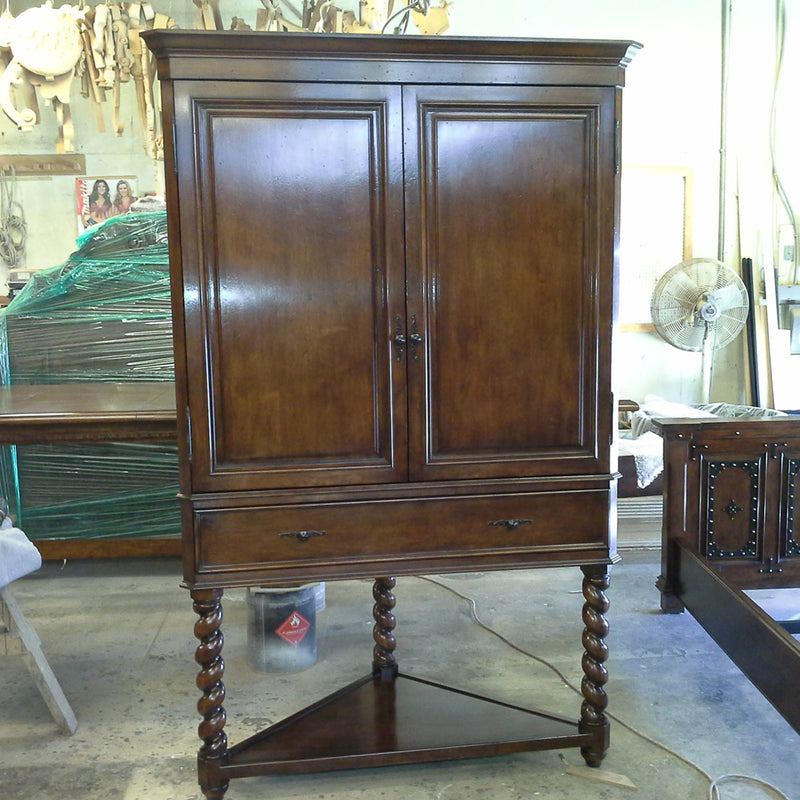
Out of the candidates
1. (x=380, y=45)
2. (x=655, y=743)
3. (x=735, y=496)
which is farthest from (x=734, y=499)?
(x=380, y=45)

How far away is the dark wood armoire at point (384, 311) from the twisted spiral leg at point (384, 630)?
480 mm

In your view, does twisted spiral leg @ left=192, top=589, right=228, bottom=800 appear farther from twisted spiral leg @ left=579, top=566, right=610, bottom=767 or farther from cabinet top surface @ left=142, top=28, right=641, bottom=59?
cabinet top surface @ left=142, top=28, right=641, bottom=59

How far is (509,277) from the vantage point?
6.84 ft

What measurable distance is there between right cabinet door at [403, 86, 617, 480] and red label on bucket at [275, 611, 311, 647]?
1066 millimetres

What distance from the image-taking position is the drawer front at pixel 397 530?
81.1 inches

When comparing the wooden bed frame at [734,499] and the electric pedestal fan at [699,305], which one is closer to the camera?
the wooden bed frame at [734,499]

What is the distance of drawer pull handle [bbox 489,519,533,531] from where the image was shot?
2.16 metres

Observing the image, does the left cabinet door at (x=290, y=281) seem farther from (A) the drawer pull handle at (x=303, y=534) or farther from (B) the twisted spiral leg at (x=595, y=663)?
(B) the twisted spiral leg at (x=595, y=663)

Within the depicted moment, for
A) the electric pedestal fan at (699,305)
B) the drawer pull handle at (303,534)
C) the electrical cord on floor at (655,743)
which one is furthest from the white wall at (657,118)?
the drawer pull handle at (303,534)

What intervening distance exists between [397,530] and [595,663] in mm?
678

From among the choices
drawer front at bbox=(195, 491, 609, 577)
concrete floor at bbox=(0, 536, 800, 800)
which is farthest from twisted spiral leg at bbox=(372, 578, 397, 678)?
drawer front at bbox=(195, 491, 609, 577)

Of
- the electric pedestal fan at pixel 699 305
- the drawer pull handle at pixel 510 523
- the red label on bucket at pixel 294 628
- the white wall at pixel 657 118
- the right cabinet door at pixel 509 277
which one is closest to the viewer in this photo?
the right cabinet door at pixel 509 277

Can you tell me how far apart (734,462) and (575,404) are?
4.43 ft

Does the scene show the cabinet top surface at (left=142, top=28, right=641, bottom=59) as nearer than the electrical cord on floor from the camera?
Yes
